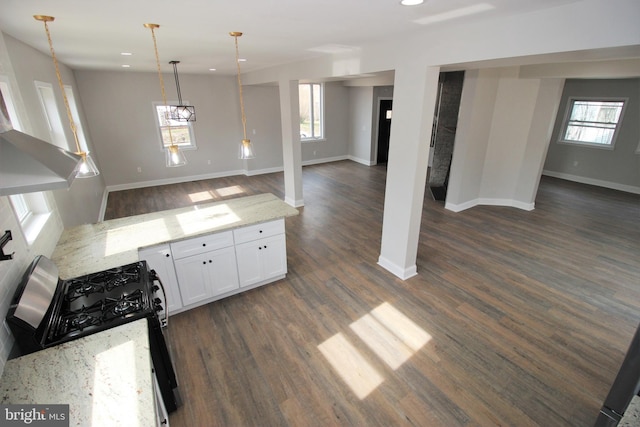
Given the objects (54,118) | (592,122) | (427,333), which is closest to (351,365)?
(427,333)

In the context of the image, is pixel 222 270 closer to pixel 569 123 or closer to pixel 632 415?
pixel 632 415

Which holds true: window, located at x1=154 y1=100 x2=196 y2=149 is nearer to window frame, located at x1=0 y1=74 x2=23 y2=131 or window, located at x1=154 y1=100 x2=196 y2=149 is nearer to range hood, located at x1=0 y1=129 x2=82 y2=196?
window frame, located at x1=0 y1=74 x2=23 y2=131

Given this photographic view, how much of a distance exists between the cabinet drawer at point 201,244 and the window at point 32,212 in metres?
0.99

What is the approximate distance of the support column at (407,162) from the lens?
2.94 m

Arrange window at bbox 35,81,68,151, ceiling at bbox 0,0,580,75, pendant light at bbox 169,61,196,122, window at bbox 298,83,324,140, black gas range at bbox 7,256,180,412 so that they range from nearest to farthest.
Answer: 1. black gas range at bbox 7,256,180,412
2. ceiling at bbox 0,0,580,75
3. window at bbox 35,81,68,151
4. pendant light at bbox 169,61,196,122
5. window at bbox 298,83,324,140

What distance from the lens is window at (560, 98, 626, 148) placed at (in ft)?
22.3

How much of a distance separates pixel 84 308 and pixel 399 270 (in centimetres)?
308

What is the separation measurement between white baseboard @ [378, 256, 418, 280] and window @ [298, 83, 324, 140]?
581 centimetres

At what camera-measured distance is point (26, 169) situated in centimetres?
137

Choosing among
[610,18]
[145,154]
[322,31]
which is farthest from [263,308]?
[145,154]

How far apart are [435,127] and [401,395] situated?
207 inches

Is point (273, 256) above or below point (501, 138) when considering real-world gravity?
below

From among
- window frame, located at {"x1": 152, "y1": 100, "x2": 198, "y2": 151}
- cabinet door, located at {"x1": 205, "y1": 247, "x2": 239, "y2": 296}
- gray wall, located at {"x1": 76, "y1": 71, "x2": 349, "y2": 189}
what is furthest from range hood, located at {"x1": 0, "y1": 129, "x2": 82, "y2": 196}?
gray wall, located at {"x1": 76, "y1": 71, "x2": 349, "y2": 189}

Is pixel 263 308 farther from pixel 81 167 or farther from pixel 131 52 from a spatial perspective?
pixel 131 52
